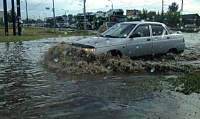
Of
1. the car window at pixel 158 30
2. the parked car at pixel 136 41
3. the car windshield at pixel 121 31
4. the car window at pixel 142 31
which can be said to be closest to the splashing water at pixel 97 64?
the parked car at pixel 136 41

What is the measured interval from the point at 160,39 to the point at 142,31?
0.93m

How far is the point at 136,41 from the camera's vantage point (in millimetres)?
8539

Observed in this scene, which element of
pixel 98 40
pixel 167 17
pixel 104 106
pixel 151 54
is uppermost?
pixel 167 17

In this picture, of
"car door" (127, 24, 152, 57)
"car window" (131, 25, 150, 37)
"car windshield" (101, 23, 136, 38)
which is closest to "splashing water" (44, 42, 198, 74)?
"car door" (127, 24, 152, 57)

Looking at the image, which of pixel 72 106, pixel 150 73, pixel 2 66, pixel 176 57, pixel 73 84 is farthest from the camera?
pixel 176 57

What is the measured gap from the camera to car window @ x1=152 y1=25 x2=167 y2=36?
9.28m

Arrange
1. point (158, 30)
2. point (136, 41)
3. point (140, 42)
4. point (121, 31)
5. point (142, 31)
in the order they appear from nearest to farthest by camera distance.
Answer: point (136, 41)
point (140, 42)
point (121, 31)
point (142, 31)
point (158, 30)

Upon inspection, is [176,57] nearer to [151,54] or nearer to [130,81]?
[151,54]

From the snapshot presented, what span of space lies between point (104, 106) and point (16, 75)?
361cm

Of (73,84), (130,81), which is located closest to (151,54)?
(130,81)

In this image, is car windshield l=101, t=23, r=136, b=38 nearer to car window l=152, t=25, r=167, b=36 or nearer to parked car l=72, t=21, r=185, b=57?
parked car l=72, t=21, r=185, b=57

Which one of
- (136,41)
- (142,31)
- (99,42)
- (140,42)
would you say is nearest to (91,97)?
(99,42)

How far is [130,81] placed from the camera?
636 centimetres

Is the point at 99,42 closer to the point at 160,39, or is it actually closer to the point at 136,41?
the point at 136,41
